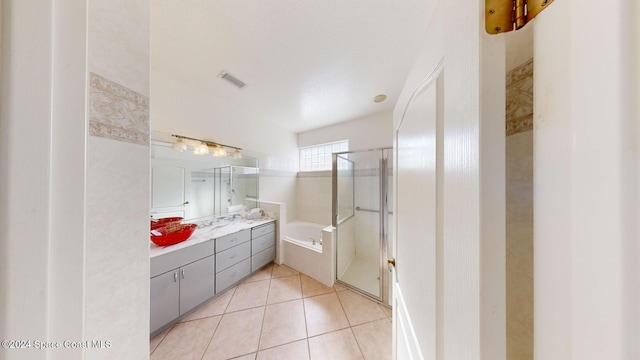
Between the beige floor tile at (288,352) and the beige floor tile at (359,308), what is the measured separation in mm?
453

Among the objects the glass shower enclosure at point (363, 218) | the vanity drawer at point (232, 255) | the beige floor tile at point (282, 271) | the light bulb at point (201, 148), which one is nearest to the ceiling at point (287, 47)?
the light bulb at point (201, 148)

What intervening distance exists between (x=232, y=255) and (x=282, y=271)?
68 centimetres

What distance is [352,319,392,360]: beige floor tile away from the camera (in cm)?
132

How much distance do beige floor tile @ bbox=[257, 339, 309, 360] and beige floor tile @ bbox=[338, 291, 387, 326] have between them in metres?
0.45

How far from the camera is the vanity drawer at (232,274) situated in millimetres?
1832

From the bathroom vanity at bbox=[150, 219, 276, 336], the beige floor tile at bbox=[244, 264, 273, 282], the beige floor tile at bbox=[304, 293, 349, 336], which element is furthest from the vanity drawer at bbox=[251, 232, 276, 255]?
the beige floor tile at bbox=[304, 293, 349, 336]

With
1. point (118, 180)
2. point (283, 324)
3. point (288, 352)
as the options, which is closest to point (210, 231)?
point (283, 324)

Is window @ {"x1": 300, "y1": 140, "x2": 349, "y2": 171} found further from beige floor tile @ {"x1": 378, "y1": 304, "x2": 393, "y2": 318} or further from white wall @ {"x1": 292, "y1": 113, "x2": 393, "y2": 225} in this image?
beige floor tile @ {"x1": 378, "y1": 304, "x2": 393, "y2": 318}

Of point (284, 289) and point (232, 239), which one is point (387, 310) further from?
point (232, 239)

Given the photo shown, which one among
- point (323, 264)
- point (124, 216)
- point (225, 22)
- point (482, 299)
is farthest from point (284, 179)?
point (482, 299)

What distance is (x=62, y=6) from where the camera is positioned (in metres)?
0.34

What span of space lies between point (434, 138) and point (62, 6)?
2.70 feet

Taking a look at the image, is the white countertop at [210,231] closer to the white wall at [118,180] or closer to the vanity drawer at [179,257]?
the vanity drawer at [179,257]

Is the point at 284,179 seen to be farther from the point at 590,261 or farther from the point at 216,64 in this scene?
the point at 590,261
